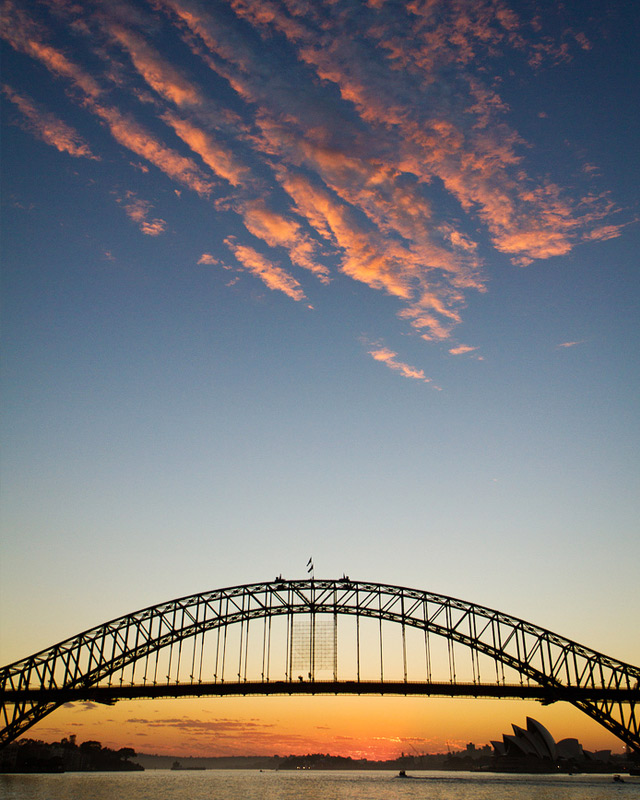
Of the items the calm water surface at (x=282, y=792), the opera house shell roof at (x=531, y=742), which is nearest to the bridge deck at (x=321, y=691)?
the calm water surface at (x=282, y=792)

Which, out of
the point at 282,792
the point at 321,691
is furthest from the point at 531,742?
the point at 321,691

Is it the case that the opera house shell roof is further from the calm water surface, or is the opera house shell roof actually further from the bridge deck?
the bridge deck

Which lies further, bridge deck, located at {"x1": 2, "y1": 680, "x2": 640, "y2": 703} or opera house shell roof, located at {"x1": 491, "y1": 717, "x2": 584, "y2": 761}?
opera house shell roof, located at {"x1": 491, "y1": 717, "x2": 584, "y2": 761}

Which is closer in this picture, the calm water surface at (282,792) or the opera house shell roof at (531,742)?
the calm water surface at (282,792)

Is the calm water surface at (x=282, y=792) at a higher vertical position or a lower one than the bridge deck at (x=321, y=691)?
lower

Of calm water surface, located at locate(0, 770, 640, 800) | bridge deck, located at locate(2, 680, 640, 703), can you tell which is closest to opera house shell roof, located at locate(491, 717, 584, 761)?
calm water surface, located at locate(0, 770, 640, 800)

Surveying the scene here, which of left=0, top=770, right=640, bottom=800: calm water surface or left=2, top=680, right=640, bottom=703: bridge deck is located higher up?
left=2, top=680, right=640, bottom=703: bridge deck

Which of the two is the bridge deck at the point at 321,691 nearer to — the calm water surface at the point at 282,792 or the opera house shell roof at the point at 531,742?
the calm water surface at the point at 282,792

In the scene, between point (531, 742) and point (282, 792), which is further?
point (531, 742)

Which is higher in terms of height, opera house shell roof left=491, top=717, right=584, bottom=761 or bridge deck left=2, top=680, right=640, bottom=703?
bridge deck left=2, top=680, right=640, bottom=703

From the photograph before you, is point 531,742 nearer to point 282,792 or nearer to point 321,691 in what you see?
point 282,792

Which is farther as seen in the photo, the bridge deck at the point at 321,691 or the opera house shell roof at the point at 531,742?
the opera house shell roof at the point at 531,742

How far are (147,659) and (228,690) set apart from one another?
874cm

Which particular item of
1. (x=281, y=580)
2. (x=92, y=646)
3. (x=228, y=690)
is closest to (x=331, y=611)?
(x=281, y=580)
